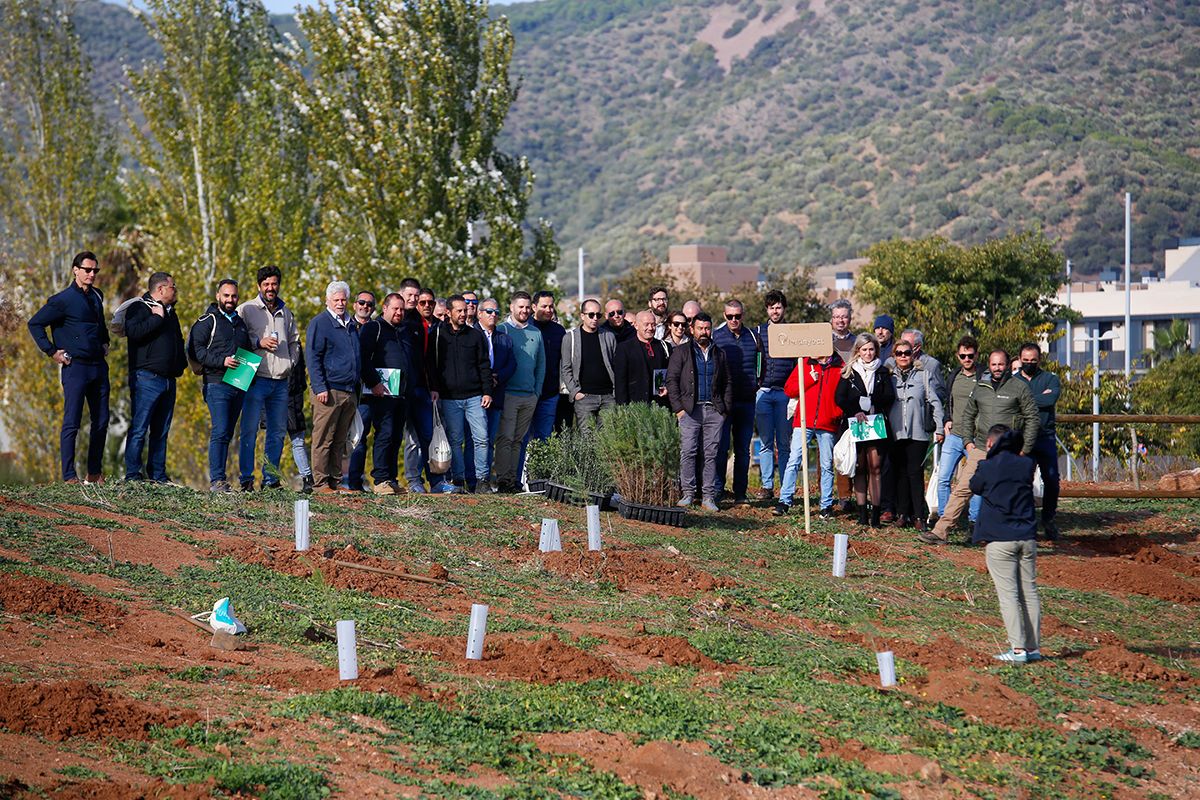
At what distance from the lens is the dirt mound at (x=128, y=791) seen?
684cm

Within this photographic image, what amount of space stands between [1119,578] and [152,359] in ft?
32.5

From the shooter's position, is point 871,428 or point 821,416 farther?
point 821,416

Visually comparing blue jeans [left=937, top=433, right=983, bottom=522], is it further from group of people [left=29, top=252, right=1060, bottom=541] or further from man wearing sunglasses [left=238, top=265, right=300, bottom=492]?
man wearing sunglasses [left=238, top=265, right=300, bottom=492]

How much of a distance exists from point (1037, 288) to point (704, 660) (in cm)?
4139

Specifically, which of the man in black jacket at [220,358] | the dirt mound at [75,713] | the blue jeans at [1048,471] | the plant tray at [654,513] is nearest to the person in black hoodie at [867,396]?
the blue jeans at [1048,471]

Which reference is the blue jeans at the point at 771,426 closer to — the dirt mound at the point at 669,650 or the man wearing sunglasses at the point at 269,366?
the man wearing sunglasses at the point at 269,366

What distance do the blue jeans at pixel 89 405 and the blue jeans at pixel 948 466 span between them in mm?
8761

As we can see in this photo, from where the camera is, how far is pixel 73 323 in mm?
14258

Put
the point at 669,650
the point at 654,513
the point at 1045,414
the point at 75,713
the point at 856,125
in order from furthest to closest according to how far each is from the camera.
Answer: the point at 856,125, the point at 1045,414, the point at 654,513, the point at 669,650, the point at 75,713

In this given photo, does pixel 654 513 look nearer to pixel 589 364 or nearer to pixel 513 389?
pixel 589 364

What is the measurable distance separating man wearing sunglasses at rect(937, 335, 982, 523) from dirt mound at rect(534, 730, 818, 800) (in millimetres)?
8414

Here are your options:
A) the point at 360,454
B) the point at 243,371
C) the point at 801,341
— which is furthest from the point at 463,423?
the point at 801,341

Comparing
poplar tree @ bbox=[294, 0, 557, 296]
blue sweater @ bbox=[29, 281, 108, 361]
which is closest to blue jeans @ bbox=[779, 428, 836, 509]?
blue sweater @ bbox=[29, 281, 108, 361]

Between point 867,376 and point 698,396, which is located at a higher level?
point 867,376
